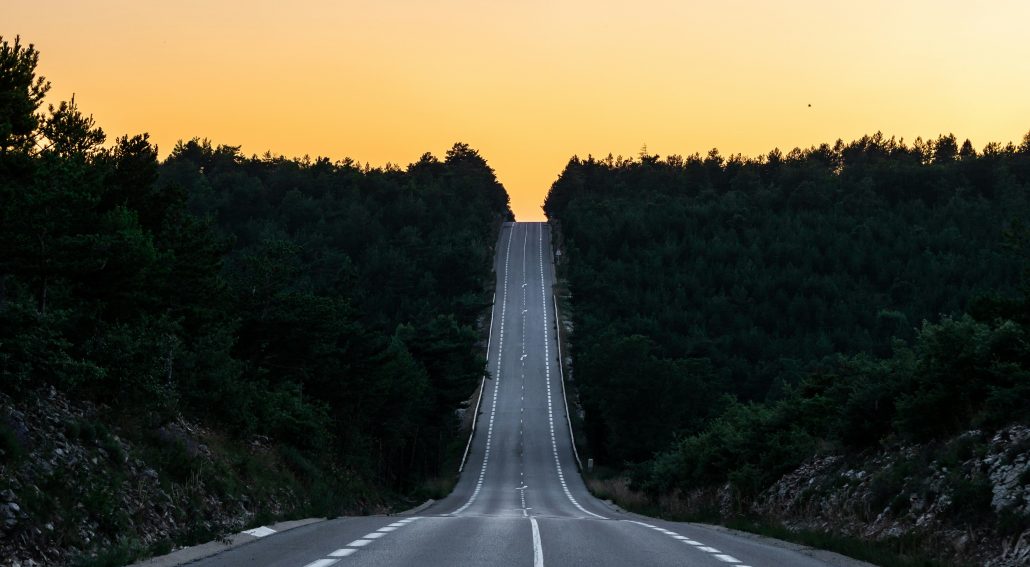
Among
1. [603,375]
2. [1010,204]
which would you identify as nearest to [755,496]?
[603,375]

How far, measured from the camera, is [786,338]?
151 m

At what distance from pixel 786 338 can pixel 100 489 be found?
457ft

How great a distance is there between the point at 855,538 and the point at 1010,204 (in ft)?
645

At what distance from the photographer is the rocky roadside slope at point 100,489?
1558cm

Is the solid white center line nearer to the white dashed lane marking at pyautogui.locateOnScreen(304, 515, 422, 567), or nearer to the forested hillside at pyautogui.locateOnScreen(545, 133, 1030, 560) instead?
the white dashed lane marking at pyautogui.locateOnScreen(304, 515, 422, 567)

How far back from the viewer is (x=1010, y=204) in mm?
198500

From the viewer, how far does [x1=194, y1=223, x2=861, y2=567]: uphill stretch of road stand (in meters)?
15.4

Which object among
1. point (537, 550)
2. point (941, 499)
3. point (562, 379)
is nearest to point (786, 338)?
point (562, 379)

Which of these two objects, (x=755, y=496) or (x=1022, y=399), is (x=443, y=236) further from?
(x=1022, y=399)

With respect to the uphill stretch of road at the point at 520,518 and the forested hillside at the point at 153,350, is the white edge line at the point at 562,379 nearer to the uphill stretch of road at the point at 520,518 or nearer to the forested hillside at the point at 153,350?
the uphill stretch of road at the point at 520,518

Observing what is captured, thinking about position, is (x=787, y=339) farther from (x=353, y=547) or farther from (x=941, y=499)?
(x=353, y=547)

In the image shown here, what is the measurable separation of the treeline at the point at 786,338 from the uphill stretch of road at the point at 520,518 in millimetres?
4674

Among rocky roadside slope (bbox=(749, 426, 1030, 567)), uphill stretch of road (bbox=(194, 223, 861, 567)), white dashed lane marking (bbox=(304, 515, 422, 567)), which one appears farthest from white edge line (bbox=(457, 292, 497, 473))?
white dashed lane marking (bbox=(304, 515, 422, 567))

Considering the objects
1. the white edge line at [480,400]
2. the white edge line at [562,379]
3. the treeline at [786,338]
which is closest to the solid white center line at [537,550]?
the treeline at [786,338]
